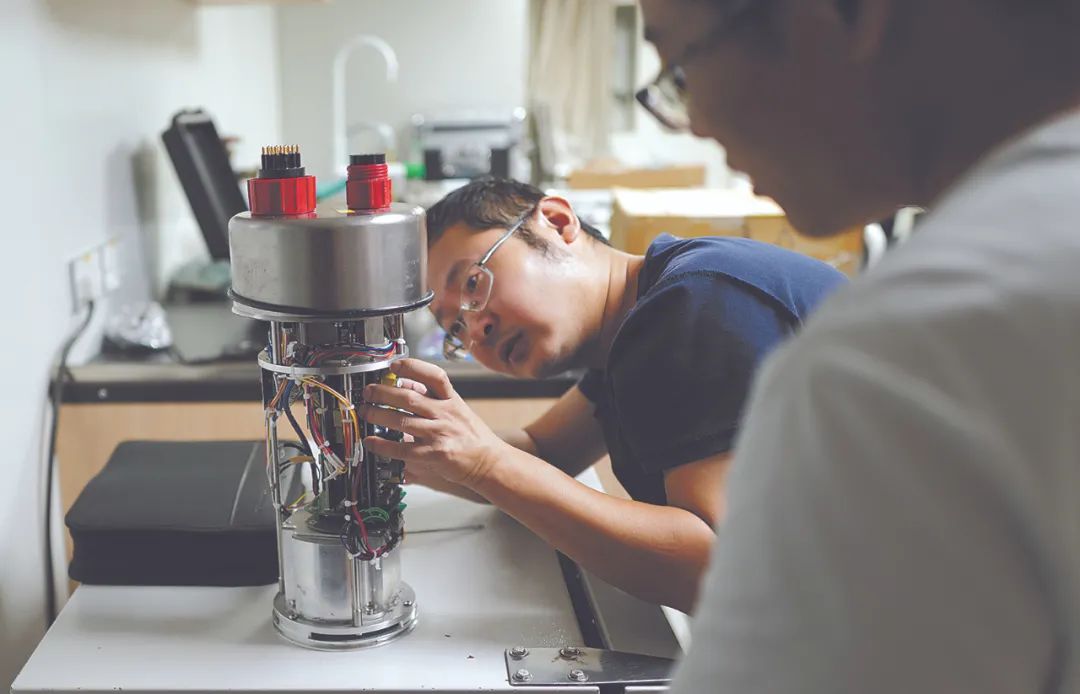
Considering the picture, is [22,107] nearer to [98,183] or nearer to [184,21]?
[98,183]

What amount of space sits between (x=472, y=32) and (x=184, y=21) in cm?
254

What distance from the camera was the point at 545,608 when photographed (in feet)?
3.53

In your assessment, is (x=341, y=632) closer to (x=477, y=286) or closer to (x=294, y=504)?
(x=294, y=504)

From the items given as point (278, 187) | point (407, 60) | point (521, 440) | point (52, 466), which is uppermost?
point (407, 60)

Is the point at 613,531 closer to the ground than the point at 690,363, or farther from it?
closer to the ground

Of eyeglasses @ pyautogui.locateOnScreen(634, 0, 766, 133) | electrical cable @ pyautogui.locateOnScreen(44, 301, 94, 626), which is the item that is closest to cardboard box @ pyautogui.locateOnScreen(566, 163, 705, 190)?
electrical cable @ pyautogui.locateOnScreen(44, 301, 94, 626)

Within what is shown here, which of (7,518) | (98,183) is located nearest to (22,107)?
(98,183)

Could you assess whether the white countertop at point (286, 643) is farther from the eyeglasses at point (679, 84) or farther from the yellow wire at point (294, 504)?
the eyeglasses at point (679, 84)

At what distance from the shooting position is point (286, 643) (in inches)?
39.2

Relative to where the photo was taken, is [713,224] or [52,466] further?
[713,224]

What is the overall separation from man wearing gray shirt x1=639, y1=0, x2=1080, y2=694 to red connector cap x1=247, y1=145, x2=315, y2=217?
564mm

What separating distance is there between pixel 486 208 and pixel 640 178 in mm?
2440

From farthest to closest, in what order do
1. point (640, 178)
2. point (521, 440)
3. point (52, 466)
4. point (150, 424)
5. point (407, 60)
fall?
point (407, 60) → point (640, 178) → point (150, 424) → point (52, 466) → point (521, 440)

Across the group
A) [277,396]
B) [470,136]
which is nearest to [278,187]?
[277,396]
